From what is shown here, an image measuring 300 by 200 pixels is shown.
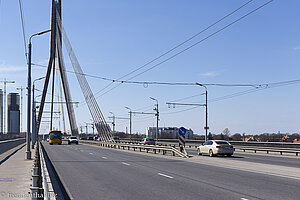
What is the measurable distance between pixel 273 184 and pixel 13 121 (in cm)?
14343

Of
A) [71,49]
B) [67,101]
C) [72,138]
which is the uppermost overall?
[71,49]

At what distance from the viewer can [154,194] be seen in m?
11.8

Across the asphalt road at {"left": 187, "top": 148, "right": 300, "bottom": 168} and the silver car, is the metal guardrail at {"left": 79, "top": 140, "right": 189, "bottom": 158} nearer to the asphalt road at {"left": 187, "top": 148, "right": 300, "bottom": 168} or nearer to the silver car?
the silver car

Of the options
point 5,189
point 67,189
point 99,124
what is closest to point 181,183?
point 67,189

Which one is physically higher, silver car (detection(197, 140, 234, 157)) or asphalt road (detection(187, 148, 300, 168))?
silver car (detection(197, 140, 234, 157))

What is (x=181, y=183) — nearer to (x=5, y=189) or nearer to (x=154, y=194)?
(x=154, y=194)

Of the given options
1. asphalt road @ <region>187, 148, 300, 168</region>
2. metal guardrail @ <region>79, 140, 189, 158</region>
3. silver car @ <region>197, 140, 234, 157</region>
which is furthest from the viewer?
metal guardrail @ <region>79, 140, 189, 158</region>

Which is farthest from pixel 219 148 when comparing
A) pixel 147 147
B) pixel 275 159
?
pixel 147 147

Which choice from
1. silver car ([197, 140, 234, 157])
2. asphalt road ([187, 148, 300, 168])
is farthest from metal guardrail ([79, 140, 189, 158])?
asphalt road ([187, 148, 300, 168])

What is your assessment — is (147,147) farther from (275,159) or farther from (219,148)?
(275,159)

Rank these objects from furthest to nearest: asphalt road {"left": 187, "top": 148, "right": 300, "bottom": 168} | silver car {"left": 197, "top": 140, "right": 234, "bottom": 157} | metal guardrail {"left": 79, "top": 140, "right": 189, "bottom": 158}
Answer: metal guardrail {"left": 79, "top": 140, "right": 189, "bottom": 158} → silver car {"left": 197, "top": 140, "right": 234, "bottom": 157} → asphalt road {"left": 187, "top": 148, "right": 300, "bottom": 168}

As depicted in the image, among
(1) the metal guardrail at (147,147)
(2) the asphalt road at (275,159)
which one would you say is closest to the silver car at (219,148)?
(2) the asphalt road at (275,159)

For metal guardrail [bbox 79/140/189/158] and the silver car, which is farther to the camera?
metal guardrail [bbox 79/140/189/158]

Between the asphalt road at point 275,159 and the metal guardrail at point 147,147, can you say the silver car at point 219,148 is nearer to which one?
the asphalt road at point 275,159
